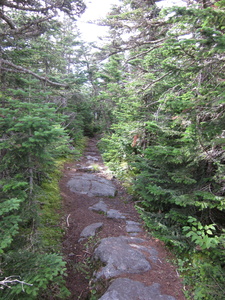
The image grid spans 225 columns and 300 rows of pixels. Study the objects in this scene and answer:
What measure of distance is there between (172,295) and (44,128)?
4.05 meters

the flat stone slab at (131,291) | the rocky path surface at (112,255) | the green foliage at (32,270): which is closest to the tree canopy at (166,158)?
the green foliage at (32,270)

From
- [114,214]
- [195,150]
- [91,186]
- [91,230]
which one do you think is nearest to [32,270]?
[91,230]

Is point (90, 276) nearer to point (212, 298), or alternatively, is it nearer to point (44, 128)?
point (212, 298)

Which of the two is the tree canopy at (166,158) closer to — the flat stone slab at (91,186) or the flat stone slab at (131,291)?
the flat stone slab at (131,291)

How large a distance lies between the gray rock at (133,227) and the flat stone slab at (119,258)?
2.41ft

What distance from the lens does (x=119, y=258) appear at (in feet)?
13.6

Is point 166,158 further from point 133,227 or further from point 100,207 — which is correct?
point 100,207

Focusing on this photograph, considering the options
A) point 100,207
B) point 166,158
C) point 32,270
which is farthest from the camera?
point 100,207

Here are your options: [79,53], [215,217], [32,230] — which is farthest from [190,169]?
[79,53]

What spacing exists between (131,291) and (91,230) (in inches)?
93.1

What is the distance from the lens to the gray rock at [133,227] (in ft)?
18.7

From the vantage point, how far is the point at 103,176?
34.1 ft

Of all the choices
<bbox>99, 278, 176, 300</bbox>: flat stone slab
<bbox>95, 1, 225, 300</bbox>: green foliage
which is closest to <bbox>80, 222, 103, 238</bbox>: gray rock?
<bbox>95, 1, 225, 300</bbox>: green foliage

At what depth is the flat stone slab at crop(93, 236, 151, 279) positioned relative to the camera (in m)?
3.90
